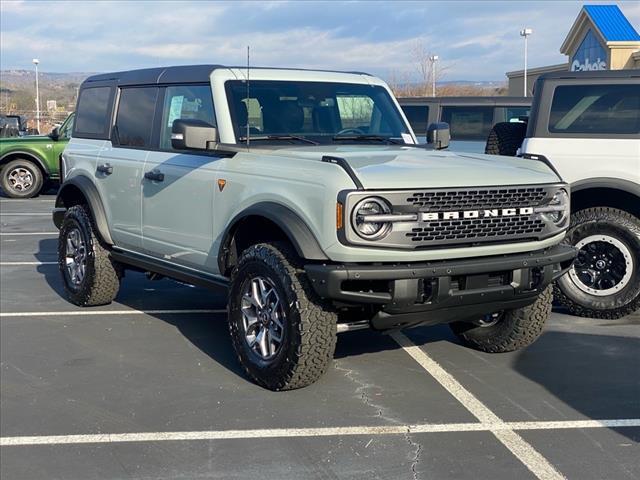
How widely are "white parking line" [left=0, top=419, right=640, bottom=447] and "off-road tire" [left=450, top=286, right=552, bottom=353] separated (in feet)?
3.87

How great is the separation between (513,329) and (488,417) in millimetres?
1228

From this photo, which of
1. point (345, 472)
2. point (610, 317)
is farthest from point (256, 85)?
point (610, 317)

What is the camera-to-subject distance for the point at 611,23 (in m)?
26.0

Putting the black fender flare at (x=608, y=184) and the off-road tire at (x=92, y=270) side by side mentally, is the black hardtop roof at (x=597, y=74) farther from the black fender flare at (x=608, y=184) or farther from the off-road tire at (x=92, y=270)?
the off-road tire at (x=92, y=270)

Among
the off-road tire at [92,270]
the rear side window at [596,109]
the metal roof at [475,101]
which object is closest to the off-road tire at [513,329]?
the rear side window at [596,109]

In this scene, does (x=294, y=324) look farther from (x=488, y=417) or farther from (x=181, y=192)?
(x=181, y=192)

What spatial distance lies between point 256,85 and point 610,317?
3.54 metres

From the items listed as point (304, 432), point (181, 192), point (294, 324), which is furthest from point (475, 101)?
point (304, 432)

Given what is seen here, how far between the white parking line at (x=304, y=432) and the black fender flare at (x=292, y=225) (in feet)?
3.14

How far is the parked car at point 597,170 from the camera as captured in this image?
21.5ft

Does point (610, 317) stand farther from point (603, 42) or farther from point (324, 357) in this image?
point (603, 42)

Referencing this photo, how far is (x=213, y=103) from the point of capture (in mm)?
5652

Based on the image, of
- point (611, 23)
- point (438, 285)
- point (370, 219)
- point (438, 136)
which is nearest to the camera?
point (370, 219)

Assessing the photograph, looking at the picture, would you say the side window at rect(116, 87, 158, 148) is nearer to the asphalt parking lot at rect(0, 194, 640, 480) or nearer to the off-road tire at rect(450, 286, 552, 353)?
the asphalt parking lot at rect(0, 194, 640, 480)
